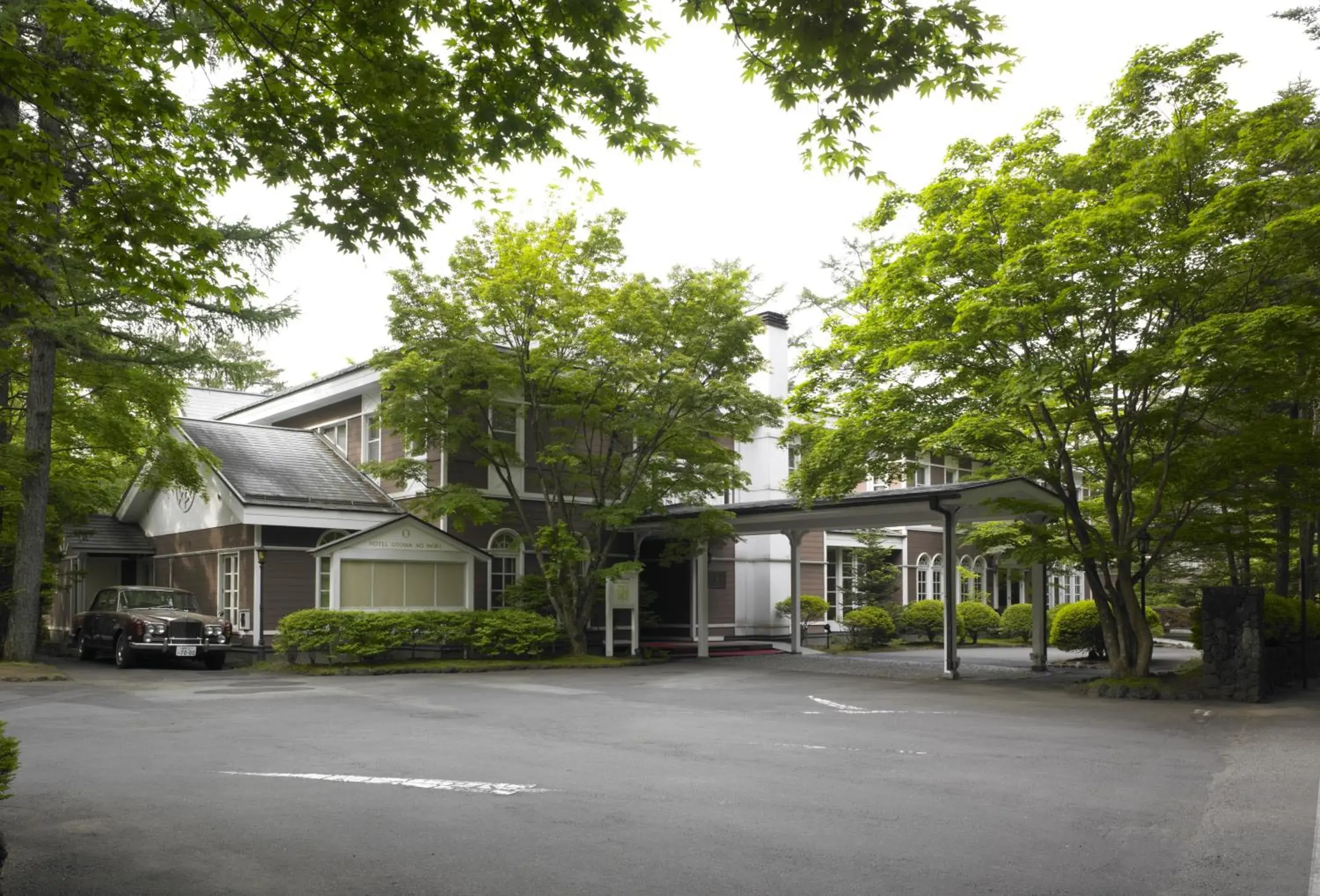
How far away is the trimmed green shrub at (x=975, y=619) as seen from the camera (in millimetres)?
33188

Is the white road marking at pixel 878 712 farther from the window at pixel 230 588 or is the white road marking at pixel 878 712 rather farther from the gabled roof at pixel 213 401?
the gabled roof at pixel 213 401

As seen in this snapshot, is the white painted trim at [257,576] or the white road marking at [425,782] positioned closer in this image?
the white road marking at [425,782]

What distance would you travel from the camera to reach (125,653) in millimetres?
21516

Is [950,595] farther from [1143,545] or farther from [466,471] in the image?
[466,471]

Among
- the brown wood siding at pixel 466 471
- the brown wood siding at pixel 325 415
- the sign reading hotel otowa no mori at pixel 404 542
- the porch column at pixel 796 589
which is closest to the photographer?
the sign reading hotel otowa no mori at pixel 404 542

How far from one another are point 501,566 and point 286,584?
16.7 feet

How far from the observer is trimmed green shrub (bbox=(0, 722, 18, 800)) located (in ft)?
18.1

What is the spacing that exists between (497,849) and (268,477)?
66.0 ft

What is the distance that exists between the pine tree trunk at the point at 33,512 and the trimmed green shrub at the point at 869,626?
19.6m

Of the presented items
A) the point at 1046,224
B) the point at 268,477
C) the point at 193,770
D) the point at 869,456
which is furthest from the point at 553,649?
the point at 193,770

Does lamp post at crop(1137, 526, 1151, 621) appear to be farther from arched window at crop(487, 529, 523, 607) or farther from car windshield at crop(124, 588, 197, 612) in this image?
car windshield at crop(124, 588, 197, 612)

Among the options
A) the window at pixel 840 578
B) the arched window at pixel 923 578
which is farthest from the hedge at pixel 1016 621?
the window at pixel 840 578

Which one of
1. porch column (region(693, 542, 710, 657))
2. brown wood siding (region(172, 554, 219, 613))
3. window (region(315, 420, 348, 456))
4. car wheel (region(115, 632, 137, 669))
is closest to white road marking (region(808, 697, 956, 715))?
porch column (region(693, 542, 710, 657))

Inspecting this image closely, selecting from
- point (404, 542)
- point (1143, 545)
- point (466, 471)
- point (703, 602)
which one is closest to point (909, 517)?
point (1143, 545)
